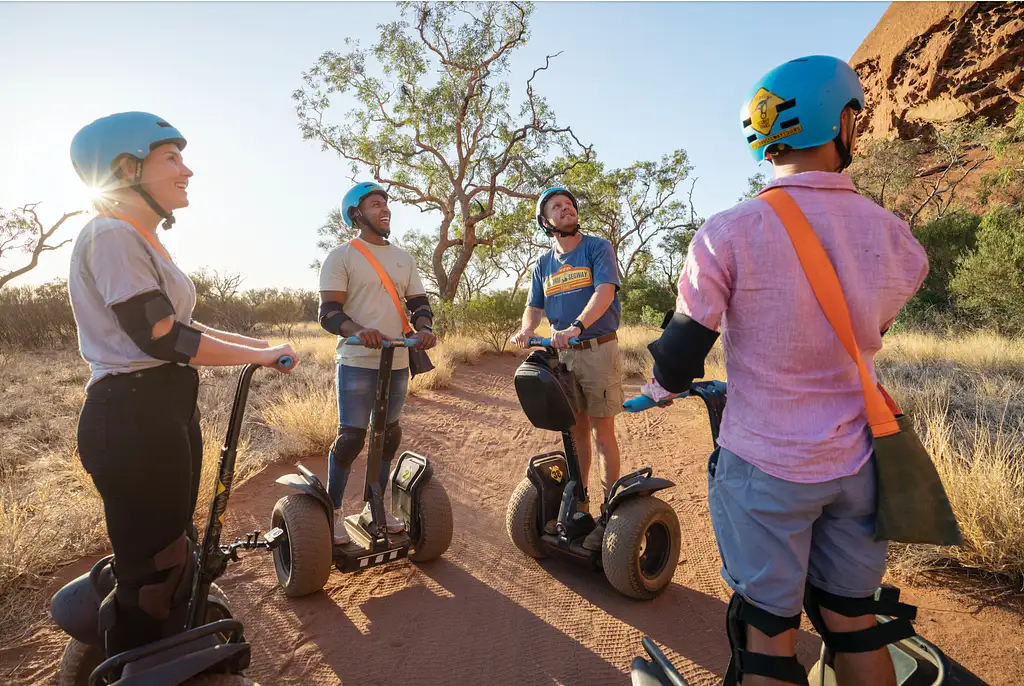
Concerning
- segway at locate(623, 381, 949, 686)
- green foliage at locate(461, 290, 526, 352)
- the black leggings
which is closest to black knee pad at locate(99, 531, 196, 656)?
the black leggings

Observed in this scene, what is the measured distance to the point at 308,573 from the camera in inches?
123

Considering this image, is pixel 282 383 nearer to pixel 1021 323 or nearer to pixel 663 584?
pixel 663 584

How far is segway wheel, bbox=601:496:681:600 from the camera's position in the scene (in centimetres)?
308

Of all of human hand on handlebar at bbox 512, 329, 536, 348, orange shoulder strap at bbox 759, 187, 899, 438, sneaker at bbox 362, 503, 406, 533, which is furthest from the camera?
sneaker at bbox 362, 503, 406, 533

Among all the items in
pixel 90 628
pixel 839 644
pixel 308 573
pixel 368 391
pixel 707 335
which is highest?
pixel 707 335

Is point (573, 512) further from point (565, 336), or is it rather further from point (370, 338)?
point (370, 338)

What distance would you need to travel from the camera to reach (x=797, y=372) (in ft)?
4.75

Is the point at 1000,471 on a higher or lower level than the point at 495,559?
higher

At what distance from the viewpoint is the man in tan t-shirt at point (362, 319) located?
134 inches

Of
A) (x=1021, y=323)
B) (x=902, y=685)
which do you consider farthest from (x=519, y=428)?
(x=1021, y=323)

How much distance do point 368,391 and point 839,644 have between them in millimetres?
2697

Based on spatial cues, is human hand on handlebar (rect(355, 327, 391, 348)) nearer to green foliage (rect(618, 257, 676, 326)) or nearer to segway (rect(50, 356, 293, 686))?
segway (rect(50, 356, 293, 686))

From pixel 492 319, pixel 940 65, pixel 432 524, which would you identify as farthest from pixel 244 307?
pixel 940 65

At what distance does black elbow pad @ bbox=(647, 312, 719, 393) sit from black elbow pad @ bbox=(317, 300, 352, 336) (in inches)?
85.9
